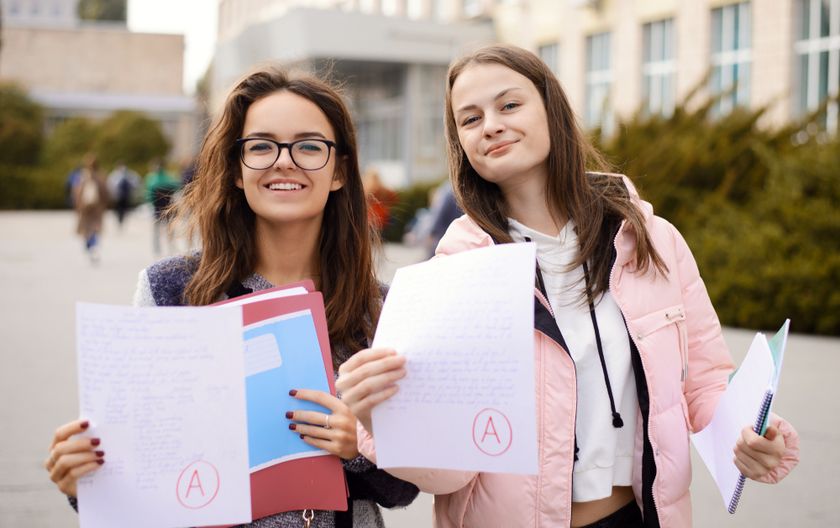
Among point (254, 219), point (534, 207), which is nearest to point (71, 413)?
point (254, 219)

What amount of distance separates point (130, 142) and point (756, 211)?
4344 cm

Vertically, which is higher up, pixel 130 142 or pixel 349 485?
pixel 130 142

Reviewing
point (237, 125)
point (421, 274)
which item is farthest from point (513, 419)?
point (237, 125)

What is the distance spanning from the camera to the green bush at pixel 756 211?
948 cm

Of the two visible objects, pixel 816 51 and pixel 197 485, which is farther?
pixel 816 51

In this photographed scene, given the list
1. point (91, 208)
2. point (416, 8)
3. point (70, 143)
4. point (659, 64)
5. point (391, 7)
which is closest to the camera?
point (91, 208)

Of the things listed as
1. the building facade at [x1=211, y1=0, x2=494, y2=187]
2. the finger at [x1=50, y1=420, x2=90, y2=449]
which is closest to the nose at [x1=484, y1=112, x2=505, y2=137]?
the finger at [x1=50, y1=420, x2=90, y2=449]

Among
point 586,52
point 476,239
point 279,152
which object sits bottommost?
point 476,239

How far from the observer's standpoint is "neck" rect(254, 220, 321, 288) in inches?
98.3

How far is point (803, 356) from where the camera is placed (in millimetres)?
8250

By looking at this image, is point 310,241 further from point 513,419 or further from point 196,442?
point 513,419

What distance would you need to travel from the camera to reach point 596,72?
2534 centimetres

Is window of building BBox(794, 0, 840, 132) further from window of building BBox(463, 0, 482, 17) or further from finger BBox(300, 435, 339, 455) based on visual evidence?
finger BBox(300, 435, 339, 455)

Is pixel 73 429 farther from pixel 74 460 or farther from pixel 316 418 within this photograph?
pixel 316 418
